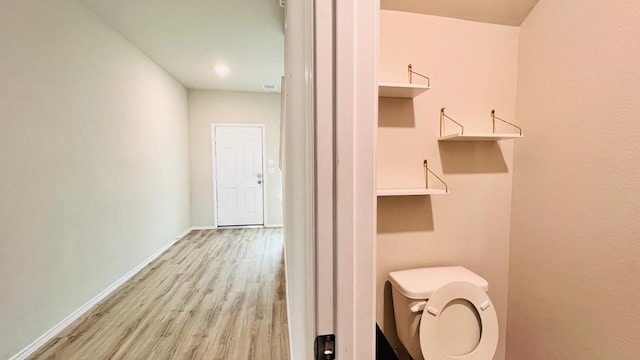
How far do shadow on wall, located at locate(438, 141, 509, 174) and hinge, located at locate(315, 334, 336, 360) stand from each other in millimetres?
1255

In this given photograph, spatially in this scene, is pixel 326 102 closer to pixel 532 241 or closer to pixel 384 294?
pixel 384 294

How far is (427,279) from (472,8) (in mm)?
1395

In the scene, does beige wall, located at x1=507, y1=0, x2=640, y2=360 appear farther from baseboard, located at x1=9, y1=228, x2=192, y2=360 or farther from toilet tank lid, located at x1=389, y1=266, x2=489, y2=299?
baseboard, located at x1=9, y1=228, x2=192, y2=360

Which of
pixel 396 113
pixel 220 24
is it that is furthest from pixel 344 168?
pixel 220 24

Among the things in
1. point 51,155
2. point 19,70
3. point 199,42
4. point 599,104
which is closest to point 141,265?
point 51,155

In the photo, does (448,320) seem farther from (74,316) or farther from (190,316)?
(74,316)

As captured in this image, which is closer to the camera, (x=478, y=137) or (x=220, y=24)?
(x=478, y=137)

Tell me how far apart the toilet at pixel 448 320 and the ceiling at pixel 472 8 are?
134 centimetres

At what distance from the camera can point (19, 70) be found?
1724 mm

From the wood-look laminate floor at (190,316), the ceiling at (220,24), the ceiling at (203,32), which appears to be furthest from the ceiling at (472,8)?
the wood-look laminate floor at (190,316)

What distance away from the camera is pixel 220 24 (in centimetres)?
263

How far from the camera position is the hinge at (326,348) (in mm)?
488

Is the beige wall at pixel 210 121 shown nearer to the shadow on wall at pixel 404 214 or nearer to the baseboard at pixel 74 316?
the baseboard at pixel 74 316

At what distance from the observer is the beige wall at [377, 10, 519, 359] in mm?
1438
